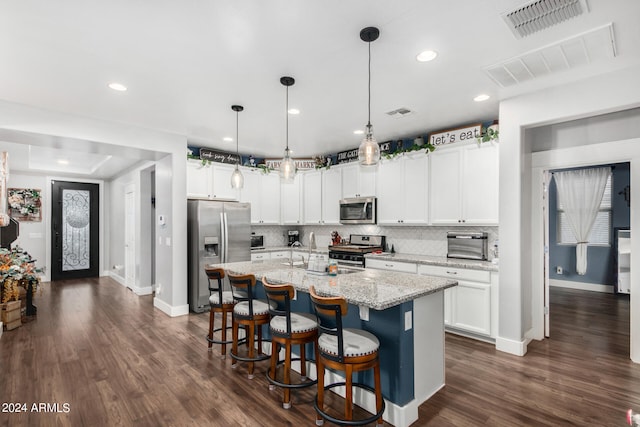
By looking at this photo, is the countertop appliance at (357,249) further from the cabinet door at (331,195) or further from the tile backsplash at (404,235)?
the cabinet door at (331,195)

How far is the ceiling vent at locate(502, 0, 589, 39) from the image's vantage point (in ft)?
6.60

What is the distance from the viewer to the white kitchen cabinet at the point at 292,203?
6.60m

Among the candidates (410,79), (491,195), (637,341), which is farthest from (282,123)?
(637,341)

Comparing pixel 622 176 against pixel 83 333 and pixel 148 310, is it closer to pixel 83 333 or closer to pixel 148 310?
pixel 148 310

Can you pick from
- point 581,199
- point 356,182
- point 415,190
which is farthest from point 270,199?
point 581,199

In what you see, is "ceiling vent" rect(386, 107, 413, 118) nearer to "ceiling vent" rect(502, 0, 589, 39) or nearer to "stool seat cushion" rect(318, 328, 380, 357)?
"ceiling vent" rect(502, 0, 589, 39)

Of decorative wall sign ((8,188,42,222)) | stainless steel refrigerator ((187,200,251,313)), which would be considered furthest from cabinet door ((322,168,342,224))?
decorative wall sign ((8,188,42,222))

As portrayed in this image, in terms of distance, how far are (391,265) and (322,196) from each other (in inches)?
86.2

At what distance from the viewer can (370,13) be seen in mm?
2098

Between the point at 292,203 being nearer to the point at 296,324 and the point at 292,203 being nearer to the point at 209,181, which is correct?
the point at 209,181

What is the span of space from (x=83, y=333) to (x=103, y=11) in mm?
3939

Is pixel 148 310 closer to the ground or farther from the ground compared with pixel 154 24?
closer to the ground

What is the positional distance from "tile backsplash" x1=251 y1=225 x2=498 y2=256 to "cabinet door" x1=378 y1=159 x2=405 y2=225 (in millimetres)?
357

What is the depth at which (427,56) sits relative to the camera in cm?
264
